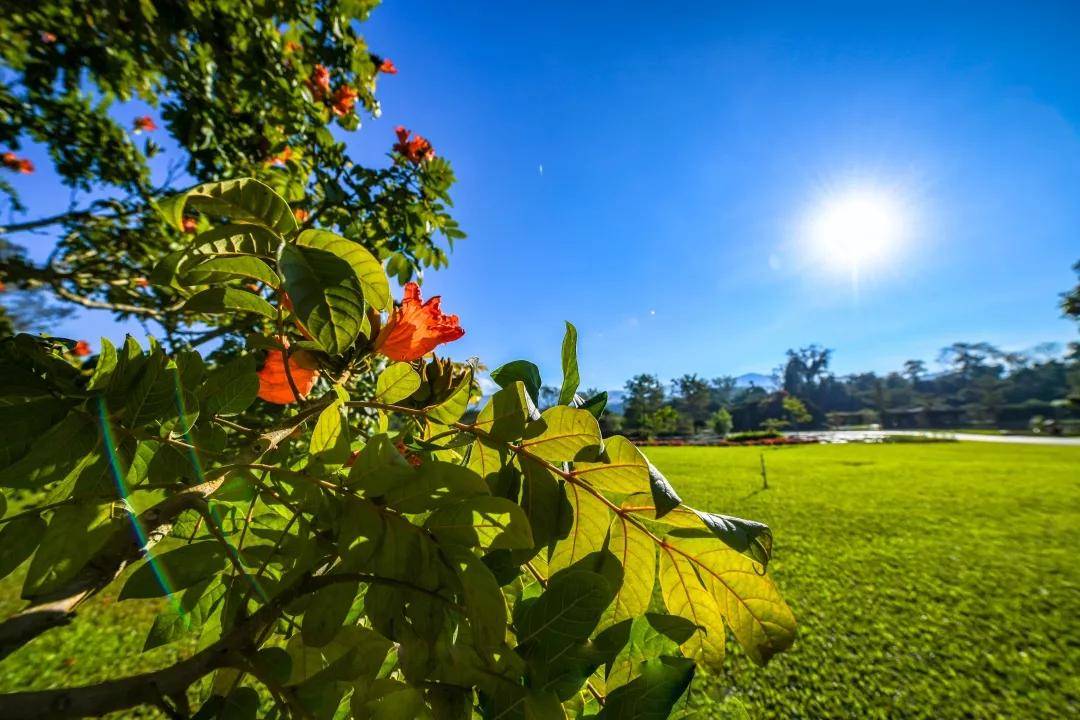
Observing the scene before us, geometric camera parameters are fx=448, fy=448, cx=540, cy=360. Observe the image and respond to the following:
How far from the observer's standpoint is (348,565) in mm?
353

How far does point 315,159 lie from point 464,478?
1999mm

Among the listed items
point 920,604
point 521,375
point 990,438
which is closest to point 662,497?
point 521,375

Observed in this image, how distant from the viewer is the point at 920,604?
3.76m

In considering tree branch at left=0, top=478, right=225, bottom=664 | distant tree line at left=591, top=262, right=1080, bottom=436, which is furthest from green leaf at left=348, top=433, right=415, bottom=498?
distant tree line at left=591, top=262, right=1080, bottom=436

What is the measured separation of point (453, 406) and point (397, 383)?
0.07 meters

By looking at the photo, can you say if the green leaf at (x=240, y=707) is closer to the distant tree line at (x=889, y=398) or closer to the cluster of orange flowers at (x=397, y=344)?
the cluster of orange flowers at (x=397, y=344)

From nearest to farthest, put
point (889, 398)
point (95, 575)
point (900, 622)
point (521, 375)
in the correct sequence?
1. point (95, 575)
2. point (521, 375)
3. point (900, 622)
4. point (889, 398)

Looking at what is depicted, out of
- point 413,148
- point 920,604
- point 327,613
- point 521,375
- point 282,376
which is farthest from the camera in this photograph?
point 920,604

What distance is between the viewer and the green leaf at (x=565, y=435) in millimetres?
388

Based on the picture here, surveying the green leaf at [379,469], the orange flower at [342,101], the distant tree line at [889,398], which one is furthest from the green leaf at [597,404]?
the distant tree line at [889,398]

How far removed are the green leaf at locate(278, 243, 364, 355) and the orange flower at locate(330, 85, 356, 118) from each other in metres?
2.42

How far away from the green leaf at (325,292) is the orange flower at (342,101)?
95.1 inches

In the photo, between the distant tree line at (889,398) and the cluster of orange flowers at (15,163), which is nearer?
the cluster of orange flowers at (15,163)

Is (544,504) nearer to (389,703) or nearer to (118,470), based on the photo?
(389,703)
